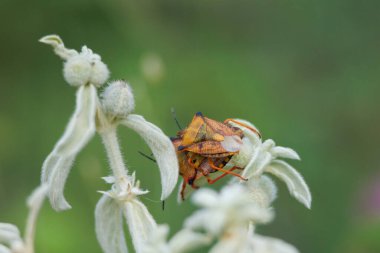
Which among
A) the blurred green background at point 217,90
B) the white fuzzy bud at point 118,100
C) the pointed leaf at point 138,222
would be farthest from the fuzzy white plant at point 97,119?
the blurred green background at point 217,90

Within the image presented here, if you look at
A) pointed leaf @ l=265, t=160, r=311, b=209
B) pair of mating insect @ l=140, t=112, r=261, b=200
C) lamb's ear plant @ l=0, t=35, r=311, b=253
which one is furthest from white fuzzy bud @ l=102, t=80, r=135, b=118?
pointed leaf @ l=265, t=160, r=311, b=209

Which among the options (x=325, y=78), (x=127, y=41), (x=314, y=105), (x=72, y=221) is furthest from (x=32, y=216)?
(x=325, y=78)

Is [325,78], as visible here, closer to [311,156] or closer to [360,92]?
[360,92]

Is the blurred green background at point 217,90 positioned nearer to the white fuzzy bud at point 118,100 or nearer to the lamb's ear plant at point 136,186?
the lamb's ear plant at point 136,186

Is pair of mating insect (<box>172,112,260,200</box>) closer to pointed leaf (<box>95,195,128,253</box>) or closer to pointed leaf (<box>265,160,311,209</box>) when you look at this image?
pointed leaf (<box>265,160,311,209</box>)

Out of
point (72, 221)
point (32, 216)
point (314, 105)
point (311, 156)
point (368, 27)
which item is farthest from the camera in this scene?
point (368, 27)

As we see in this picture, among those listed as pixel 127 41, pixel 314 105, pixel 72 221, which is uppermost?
pixel 127 41
